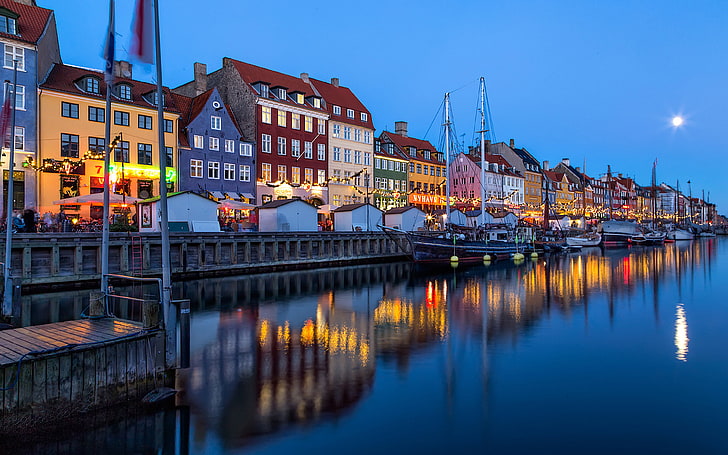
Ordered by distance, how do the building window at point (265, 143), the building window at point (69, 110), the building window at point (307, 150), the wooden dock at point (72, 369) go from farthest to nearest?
1. the building window at point (307, 150)
2. the building window at point (265, 143)
3. the building window at point (69, 110)
4. the wooden dock at point (72, 369)

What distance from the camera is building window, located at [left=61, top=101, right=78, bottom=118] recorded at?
39.0m

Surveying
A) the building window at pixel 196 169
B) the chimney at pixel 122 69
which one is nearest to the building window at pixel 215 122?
the building window at pixel 196 169

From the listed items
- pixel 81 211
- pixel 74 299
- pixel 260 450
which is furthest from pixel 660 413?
pixel 81 211

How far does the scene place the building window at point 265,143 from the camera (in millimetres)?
53459

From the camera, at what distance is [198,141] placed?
157 feet

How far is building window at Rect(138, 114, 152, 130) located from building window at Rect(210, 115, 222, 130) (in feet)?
19.9

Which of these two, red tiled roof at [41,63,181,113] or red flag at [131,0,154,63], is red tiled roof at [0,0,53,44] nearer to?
red tiled roof at [41,63,181,113]

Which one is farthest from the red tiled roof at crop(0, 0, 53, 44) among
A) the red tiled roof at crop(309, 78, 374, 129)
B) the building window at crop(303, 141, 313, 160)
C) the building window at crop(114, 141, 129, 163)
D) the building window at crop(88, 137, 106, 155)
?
the red tiled roof at crop(309, 78, 374, 129)

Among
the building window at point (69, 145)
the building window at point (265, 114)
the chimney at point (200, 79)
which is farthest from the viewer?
the chimney at point (200, 79)

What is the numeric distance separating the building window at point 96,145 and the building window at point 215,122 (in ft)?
34.9

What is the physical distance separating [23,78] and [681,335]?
4294 cm

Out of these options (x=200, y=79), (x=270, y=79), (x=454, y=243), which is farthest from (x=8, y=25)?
(x=454, y=243)

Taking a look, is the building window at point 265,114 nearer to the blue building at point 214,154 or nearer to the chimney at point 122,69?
the blue building at point 214,154

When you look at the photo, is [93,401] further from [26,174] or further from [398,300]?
[26,174]
